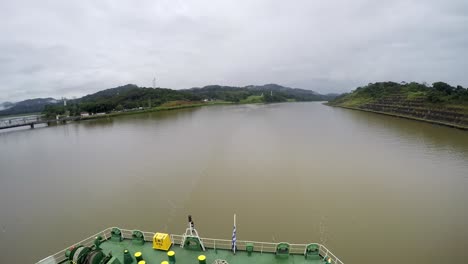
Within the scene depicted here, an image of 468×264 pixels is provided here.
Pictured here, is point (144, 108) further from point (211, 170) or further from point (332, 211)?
point (332, 211)

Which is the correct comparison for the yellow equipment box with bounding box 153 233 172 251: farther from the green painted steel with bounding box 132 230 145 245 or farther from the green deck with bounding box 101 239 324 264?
the green painted steel with bounding box 132 230 145 245

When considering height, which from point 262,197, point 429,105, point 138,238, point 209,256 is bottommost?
point 262,197

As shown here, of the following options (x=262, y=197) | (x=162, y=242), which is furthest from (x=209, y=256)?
(x=262, y=197)

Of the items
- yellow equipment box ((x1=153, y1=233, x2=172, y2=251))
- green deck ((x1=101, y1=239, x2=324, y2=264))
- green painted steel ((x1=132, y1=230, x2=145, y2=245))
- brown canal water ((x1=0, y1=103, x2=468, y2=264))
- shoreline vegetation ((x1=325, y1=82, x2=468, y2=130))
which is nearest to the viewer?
green deck ((x1=101, y1=239, x2=324, y2=264))

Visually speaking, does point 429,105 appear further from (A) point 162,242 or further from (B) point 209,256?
(A) point 162,242

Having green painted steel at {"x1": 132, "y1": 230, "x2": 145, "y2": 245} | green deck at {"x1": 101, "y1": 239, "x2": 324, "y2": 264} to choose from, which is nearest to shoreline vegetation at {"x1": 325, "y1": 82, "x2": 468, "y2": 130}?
green deck at {"x1": 101, "y1": 239, "x2": 324, "y2": 264}

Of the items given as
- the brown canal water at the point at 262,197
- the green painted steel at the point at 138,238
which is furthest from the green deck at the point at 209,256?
the brown canal water at the point at 262,197

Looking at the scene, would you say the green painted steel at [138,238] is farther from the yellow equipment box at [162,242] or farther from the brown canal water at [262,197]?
the brown canal water at [262,197]

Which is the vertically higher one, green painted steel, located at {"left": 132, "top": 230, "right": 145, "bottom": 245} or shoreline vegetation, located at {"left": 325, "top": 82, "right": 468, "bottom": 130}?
shoreline vegetation, located at {"left": 325, "top": 82, "right": 468, "bottom": 130}

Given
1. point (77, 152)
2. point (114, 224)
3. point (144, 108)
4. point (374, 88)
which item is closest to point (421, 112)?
point (374, 88)
